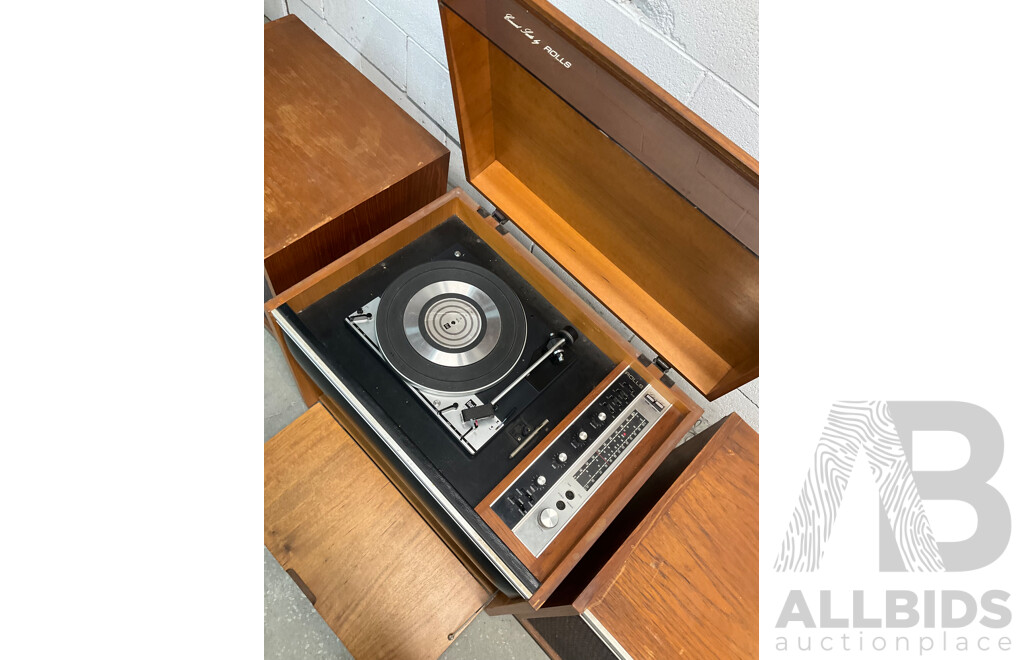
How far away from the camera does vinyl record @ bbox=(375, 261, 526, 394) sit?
1.50 m

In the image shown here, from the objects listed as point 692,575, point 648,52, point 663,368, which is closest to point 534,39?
point 648,52

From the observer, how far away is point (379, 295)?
1.64m

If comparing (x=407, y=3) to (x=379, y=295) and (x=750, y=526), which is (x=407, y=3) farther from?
(x=750, y=526)

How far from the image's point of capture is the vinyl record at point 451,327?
59.1 inches

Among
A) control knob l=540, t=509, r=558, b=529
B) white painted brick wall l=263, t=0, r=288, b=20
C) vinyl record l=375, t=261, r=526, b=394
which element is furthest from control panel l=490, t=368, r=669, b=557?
white painted brick wall l=263, t=0, r=288, b=20

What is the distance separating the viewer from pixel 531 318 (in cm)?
166

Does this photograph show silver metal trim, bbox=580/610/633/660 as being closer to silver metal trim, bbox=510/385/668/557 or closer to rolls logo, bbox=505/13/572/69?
silver metal trim, bbox=510/385/668/557

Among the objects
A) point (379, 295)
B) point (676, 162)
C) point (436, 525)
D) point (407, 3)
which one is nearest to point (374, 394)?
point (379, 295)

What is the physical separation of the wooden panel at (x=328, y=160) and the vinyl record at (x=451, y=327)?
0.92ft

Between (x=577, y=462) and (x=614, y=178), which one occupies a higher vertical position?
(x=614, y=178)

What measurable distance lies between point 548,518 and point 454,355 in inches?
17.3

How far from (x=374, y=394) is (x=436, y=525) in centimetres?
51

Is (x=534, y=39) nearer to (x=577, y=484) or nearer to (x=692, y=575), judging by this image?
(x=577, y=484)

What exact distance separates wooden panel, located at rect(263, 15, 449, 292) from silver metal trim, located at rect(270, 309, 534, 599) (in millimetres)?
226
